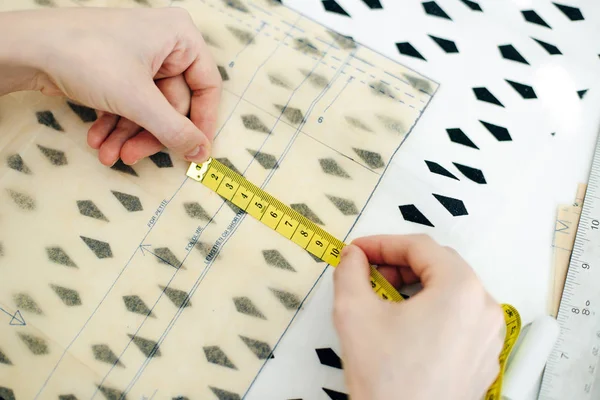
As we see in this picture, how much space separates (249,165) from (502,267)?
665mm

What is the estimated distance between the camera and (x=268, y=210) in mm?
1146

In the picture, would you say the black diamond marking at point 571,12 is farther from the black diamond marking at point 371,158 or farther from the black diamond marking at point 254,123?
the black diamond marking at point 254,123

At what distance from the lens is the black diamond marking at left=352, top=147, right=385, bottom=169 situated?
1.19 metres

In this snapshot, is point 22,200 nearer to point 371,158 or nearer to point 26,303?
point 26,303

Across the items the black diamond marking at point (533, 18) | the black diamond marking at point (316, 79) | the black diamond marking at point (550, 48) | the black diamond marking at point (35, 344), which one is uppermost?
the black diamond marking at point (533, 18)

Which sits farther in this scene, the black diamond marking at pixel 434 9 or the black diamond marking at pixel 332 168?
the black diamond marking at pixel 434 9

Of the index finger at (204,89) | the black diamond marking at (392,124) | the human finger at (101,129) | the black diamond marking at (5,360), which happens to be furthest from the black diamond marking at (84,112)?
the black diamond marking at (392,124)

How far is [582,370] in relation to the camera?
3.63 ft

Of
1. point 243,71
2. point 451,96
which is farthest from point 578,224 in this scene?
point 243,71

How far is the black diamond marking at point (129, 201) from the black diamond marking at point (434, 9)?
3.07 feet

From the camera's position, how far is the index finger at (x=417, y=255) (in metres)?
0.90

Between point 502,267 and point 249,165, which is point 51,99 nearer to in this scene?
point 249,165

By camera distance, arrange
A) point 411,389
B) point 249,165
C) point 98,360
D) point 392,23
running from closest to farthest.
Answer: point 411,389, point 98,360, point 249,165, point 392,23

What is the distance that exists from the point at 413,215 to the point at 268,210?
353 millimetres
